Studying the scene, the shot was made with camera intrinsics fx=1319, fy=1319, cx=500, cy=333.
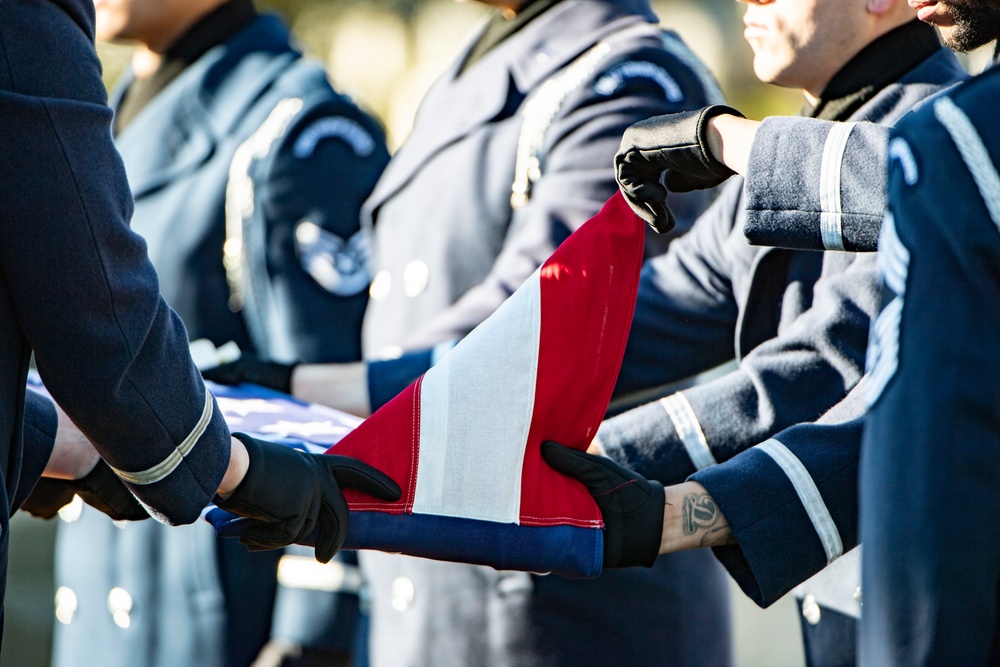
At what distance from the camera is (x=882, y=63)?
1.94 meters

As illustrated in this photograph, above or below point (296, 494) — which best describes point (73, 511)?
below

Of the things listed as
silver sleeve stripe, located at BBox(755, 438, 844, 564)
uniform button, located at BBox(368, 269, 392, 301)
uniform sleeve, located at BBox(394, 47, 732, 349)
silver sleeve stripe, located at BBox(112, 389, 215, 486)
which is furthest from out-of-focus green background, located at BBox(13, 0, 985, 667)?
silver sleeve stripe, located at BBox(755, 438, 844, 564)

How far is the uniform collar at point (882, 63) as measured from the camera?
1.93m

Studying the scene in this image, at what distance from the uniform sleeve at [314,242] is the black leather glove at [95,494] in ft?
2.60

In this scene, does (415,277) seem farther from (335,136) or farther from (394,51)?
(394,51)

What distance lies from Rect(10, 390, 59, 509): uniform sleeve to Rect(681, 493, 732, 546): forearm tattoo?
92 cm

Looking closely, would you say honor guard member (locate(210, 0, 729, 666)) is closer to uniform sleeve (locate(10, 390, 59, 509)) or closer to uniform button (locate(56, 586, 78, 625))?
uniform sleeve (locate(10, 390, 59, 509))

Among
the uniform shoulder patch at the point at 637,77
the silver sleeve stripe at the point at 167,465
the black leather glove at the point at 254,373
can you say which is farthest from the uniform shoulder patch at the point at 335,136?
the silver sleeve stripe at the point at 167,465

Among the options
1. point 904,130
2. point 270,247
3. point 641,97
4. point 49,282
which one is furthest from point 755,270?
point 270,247

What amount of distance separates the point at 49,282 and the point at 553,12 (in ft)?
4.72

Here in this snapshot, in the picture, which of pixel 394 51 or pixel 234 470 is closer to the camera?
pixel 234 470

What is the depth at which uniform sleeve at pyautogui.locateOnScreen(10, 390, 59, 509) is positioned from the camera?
187 centimetres

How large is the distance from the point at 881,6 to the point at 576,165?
Result: 2.09ft

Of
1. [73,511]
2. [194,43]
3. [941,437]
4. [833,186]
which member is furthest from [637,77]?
[73,511]
